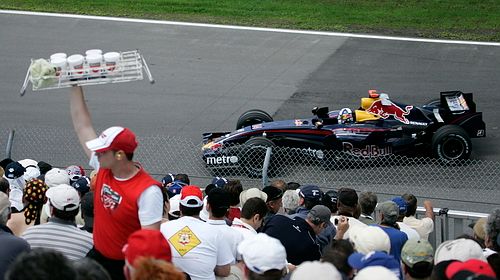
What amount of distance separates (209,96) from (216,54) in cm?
275

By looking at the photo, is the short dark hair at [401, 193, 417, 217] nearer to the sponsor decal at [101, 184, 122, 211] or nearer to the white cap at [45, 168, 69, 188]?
the white cap at [45, 168, 69, 188]

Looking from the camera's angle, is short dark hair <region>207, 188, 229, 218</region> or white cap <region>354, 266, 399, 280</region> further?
short dark hair <region>207, 188, 229, 218</region>

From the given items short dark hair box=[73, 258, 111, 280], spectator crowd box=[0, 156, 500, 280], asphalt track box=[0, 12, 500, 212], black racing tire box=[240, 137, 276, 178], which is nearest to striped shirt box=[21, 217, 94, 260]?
spectator crowd box=[0, 156, 500, 280]

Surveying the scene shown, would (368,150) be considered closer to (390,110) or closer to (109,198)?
(390,110)

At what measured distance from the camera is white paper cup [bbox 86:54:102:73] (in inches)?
294

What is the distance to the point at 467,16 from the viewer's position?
2417 centimetres

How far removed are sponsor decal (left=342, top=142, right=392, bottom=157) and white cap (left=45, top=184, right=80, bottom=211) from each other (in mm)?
8135

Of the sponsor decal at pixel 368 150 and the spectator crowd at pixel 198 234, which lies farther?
the sponsor decal at pixel 368 150

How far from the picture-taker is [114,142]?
22.3 ft

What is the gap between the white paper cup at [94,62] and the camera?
7470mm

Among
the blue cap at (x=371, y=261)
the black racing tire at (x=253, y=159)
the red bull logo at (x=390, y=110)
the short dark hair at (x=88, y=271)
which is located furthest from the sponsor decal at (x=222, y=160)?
the short dark hair at (x=88, y=271)

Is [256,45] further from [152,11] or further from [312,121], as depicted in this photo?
[312,121]

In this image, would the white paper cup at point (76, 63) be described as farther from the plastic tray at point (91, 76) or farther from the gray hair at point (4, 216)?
the gray hair at point (4, 216)

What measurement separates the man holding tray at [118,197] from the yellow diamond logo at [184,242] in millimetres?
659
